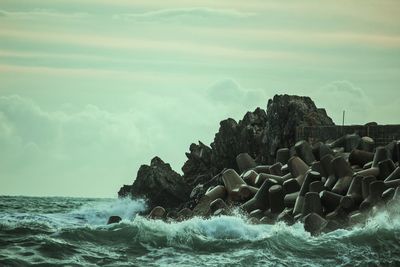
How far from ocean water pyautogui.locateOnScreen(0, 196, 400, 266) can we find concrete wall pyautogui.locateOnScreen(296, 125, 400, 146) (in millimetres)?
5151

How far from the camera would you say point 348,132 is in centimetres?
2716

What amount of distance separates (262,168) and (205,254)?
28.3 ft

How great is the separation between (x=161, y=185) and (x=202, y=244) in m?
11.1

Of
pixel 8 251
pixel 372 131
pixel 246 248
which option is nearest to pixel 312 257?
pixel 246 248

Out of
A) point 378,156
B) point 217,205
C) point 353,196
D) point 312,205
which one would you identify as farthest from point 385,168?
point 217,205

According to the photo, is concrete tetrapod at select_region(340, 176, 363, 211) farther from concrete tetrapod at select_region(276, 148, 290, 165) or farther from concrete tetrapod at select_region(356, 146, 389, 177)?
concrete tetrapod at select_region(276, 148, 290, 165)

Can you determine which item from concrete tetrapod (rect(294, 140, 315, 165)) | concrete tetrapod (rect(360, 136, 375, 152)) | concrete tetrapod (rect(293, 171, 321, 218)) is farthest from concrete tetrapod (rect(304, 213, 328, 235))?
concrete tetrapod (rect(360, 136, 375, 152))

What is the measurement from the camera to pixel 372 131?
26188mm

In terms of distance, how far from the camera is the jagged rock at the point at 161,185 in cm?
3006

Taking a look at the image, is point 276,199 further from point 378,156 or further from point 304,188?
point 378,156

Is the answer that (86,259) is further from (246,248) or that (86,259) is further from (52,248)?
(246,248)

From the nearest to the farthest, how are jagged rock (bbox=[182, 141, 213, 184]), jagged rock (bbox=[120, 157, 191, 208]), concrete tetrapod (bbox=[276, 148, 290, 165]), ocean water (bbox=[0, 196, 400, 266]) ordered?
ocean water (bbox=[0, 196, 400, 266]), concrete tetrapod (bbox=[276, 148, 290, 165]), jagged rock (bbox=[120, 157, 191, 208]), jagged rock (bbox=[182, 141, 213, 184])

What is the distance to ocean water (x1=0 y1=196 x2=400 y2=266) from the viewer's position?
17.8 m

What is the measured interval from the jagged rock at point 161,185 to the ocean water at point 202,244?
342 inches
